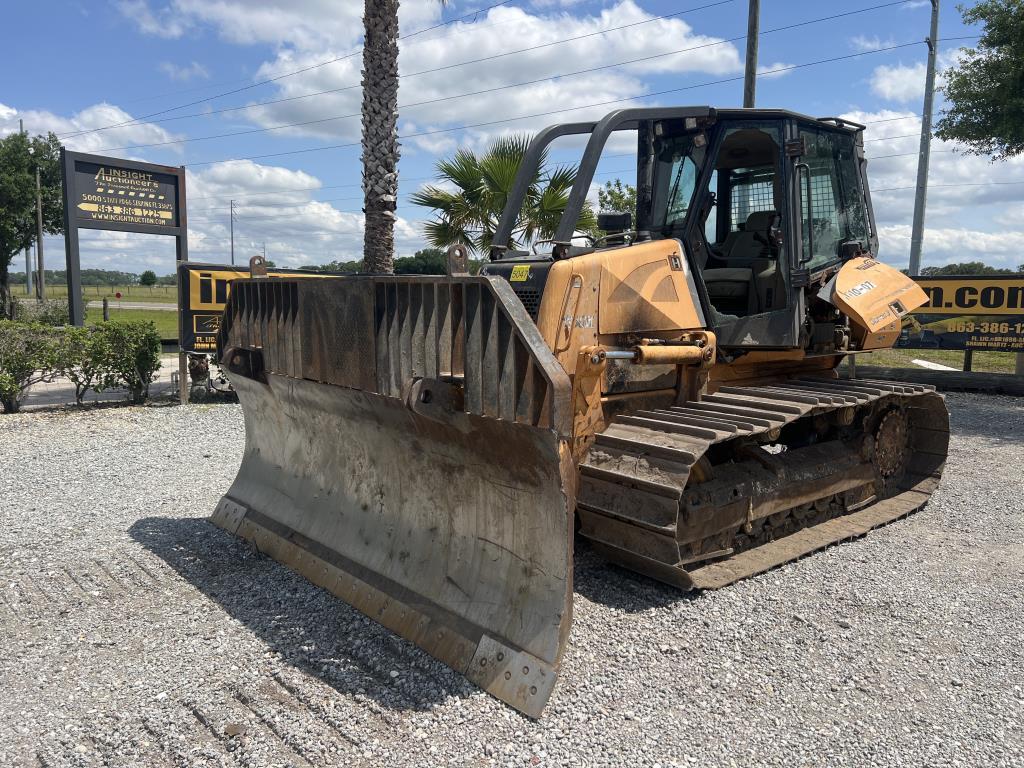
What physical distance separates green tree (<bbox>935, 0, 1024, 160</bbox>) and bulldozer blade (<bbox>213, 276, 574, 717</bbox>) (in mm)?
12504

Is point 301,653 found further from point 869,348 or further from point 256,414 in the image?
point 869,348

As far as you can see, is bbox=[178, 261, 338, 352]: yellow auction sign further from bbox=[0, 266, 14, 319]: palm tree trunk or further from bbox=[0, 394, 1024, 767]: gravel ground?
bbox=[0, 266, 14, 319]: palm tree trunk

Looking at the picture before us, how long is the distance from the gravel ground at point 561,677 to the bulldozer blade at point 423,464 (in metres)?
0.19

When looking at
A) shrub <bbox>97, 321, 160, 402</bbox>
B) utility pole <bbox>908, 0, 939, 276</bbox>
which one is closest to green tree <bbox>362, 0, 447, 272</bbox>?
shrub <bbox>97, 321, 160, 402</bbox>

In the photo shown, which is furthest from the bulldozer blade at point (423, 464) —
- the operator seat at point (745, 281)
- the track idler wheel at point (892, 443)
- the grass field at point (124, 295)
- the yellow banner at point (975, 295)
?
the grass field at point (124, 295)

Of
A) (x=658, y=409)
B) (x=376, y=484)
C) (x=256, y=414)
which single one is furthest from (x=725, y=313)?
(x=256, y=414)

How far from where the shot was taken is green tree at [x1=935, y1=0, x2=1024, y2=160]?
40.8ft

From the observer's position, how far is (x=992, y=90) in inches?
516

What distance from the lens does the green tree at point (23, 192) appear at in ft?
86.2

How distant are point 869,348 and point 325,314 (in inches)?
163

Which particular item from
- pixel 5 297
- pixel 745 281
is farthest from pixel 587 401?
pixel 5 297

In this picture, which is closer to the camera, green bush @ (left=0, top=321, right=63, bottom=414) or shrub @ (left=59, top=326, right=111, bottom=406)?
green bush @ (left=0, top=321, right=63, bottom=414)

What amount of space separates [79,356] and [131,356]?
64cm

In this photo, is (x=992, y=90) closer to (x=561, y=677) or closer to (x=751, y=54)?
(x=751, y=54)
